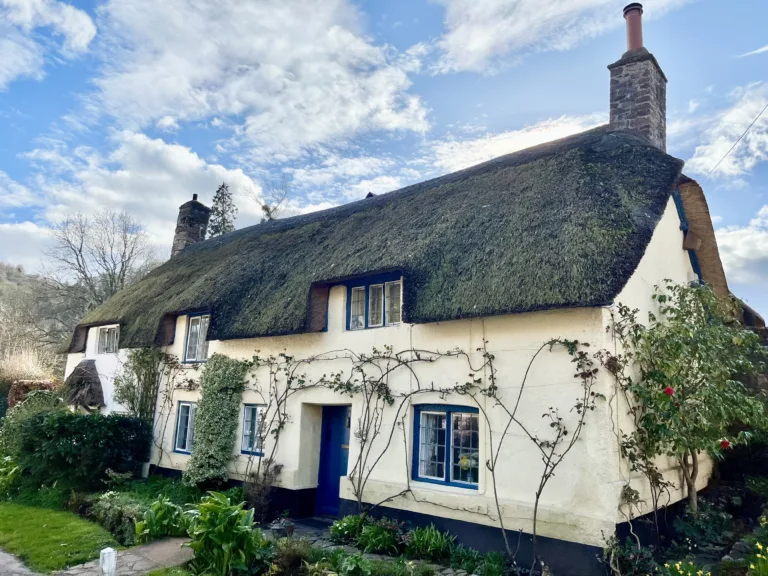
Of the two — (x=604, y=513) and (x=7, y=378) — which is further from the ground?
(x=7, y=378)

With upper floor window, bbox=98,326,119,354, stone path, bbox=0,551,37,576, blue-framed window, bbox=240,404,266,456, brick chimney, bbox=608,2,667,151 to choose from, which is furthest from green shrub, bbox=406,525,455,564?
upper floor window, bbox=98,326,119,354

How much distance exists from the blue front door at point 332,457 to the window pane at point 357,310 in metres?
1.61

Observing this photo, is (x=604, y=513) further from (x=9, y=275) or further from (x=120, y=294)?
(x=9, y=275)

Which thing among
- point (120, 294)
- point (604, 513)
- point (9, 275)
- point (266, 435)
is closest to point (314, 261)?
point (266, 435)

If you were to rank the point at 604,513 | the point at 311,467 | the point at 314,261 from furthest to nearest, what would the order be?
1. the point at 314,261
2. the point at 311,467
3. the point at 604,513

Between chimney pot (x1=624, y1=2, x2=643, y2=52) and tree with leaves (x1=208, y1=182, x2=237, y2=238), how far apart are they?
98.0 ft

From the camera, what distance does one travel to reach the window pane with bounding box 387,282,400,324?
9.14 metres

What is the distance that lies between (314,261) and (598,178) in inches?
219

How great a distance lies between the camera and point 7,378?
22.1m

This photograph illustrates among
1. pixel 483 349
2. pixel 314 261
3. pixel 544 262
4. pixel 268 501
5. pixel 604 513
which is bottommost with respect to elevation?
pixel 268 501

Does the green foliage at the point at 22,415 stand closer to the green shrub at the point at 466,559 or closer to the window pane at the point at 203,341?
the window pane at the point at 203,341

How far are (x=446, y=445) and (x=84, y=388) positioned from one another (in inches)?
480

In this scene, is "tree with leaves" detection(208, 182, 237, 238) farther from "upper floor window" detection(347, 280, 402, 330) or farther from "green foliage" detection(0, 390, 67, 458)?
"upper floor window" detection(347, 280, 402, 330)

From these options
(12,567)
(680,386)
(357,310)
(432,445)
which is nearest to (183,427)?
(12,567)
